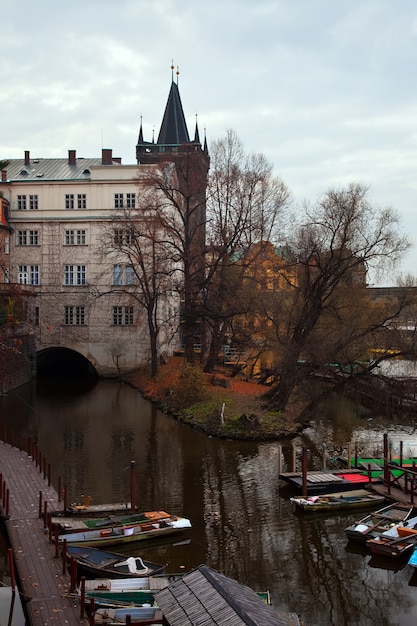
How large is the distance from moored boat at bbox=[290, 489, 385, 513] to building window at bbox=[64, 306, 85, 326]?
1284 inches

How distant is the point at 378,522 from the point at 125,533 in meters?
7.03

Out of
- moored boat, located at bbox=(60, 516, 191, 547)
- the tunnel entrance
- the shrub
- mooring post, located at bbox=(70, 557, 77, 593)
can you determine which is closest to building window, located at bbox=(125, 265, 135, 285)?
the tunnel entrance

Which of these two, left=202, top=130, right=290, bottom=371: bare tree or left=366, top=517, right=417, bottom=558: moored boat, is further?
left=202, top=130, right=290, bottom=371: bare tree

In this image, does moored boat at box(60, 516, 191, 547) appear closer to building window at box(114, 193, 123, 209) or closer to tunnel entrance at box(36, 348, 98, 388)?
tunnel entrance at box(36, 348, 98, 388)

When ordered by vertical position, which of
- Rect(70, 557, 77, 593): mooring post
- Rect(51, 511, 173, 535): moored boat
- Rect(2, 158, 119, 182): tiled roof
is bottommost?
Rect(51, 511, 173, 535): moored boat

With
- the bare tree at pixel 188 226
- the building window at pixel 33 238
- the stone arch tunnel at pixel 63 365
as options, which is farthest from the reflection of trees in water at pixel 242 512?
the building window at pixel 33 238

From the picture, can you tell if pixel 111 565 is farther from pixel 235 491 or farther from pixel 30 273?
pixel 30 273

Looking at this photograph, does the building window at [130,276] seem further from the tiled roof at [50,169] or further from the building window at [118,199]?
the tiled roof at [50,169]

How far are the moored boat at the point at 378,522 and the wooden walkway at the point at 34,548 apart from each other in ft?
25.8

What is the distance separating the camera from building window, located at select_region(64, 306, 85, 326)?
5069cm

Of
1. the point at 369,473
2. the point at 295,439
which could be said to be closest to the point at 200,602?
the point at 369,473

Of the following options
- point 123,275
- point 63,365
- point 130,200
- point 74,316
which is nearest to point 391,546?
point 123,275

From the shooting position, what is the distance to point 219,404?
3381cm

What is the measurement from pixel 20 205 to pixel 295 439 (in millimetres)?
31422
